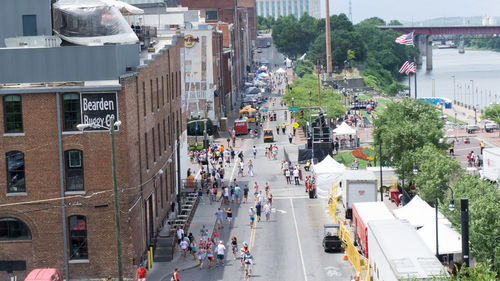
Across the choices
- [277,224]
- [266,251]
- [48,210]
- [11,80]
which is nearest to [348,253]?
[266,251]

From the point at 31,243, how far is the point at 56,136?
218 inches

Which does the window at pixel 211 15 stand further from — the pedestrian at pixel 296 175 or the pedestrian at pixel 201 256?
the pedestrian at pixel 201 256

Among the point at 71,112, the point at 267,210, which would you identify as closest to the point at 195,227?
the point at 267,210

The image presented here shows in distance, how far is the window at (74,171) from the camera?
39.9m

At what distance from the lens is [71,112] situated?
1559 inches

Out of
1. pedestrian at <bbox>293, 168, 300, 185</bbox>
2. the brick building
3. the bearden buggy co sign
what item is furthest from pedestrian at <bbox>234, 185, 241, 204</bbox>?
the bearden buggy co sign

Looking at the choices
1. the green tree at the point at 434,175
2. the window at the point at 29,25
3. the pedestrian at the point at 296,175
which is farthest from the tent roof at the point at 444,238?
the pedestrian at the point at 296,175

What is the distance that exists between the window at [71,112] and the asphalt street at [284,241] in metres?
9.77

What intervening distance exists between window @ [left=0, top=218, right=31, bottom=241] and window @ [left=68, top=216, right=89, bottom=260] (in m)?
2.16

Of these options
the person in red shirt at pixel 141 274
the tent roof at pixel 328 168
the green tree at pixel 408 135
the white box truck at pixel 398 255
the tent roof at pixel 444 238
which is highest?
the green tree at pixel 408 135

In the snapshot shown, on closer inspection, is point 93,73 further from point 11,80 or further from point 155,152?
point 155,152

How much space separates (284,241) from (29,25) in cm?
1975

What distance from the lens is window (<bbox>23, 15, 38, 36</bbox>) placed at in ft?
151

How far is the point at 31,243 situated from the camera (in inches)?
1574
